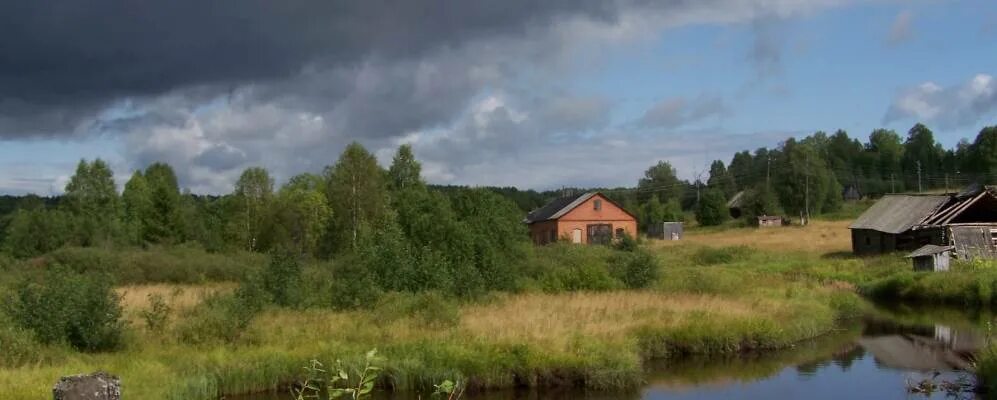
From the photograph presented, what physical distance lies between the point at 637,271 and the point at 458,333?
572 inches

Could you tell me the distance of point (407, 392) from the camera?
18125mm

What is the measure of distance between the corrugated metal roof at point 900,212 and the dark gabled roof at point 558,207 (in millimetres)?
23938

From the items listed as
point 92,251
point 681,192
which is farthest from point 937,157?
point 92,251

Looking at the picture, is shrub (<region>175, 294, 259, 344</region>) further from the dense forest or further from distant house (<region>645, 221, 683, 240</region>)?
distant house (<region>645, 221, 683, 240</region>)

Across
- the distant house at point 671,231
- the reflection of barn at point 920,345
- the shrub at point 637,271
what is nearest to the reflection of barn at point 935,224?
the shrub at point 637,271

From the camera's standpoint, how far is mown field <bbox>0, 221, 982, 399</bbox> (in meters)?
17.8

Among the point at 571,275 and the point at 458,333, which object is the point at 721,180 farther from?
the point at 458,333

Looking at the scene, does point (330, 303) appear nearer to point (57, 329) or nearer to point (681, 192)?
point (57, 329)

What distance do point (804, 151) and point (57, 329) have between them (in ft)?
278

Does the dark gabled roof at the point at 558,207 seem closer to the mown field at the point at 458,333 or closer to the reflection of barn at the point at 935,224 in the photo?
the reflection of barn at the point at 935,224

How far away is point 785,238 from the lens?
67.2 meters

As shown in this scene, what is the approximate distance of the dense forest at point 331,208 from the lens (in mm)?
33656

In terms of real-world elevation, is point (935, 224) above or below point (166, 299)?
above

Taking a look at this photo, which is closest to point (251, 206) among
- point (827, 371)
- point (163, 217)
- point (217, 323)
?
point (163, 217)
